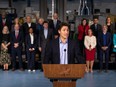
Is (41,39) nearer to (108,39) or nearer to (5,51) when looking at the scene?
(5,51)

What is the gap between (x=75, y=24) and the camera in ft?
42.4

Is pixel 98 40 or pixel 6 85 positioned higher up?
pixel 98 40

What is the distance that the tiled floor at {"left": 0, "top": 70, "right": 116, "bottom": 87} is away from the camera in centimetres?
821

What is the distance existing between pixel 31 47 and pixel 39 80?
6.05 ft

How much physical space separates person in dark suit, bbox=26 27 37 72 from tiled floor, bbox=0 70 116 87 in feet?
1.01

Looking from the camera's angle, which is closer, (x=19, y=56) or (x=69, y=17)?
(x=19, y=56)

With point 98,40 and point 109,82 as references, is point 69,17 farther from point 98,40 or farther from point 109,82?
point 109,82

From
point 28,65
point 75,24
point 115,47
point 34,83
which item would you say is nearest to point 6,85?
point 34,83

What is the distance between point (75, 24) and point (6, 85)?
5.50 meters

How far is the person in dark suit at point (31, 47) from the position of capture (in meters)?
10.4

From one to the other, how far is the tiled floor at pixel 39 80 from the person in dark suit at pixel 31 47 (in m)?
0.31

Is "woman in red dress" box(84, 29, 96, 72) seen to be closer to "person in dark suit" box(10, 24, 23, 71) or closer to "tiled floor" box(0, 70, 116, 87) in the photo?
"tiled floor" box(0, 70, 116, 87)

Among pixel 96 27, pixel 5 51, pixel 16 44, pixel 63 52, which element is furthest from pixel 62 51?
pixel 5 51

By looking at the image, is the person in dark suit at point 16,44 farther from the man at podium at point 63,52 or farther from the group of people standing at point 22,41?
the man at podium at point 63,52
